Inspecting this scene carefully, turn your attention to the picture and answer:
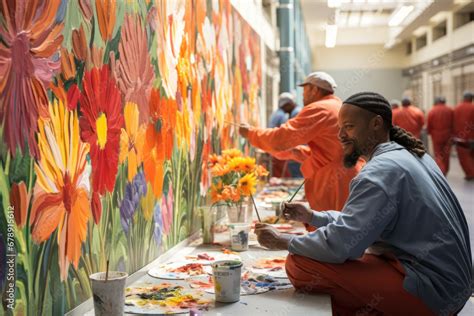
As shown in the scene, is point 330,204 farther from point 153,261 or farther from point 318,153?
point 153,261

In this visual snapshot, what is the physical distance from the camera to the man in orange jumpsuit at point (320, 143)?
13.3 ft

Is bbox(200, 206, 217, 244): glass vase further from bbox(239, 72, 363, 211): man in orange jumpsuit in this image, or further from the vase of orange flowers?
bbox(239, 72, 363, 211): man in orange jumpsuit

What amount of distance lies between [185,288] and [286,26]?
734 cm

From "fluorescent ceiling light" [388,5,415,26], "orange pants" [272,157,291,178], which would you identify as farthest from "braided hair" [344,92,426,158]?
"fluorescent ceiling light" [388,5,415,26]

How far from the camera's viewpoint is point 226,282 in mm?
2309

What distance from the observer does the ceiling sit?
1544 cm

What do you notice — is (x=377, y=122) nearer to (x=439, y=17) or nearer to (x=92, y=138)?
(x=92, y=138)

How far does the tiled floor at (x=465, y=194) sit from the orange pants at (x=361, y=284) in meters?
1.63

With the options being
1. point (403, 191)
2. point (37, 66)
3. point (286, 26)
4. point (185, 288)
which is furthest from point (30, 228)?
point (286, 26)

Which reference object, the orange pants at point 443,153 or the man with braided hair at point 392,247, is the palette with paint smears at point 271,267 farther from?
the orange pants at point 443,153

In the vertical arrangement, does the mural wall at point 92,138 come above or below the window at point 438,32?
below

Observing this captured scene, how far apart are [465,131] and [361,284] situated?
10977 millimetres

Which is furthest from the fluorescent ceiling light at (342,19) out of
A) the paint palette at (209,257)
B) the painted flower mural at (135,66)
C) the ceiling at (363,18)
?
the painted flower mural at (135,66)

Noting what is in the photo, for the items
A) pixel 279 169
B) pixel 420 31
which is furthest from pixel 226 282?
pixel 420 31
